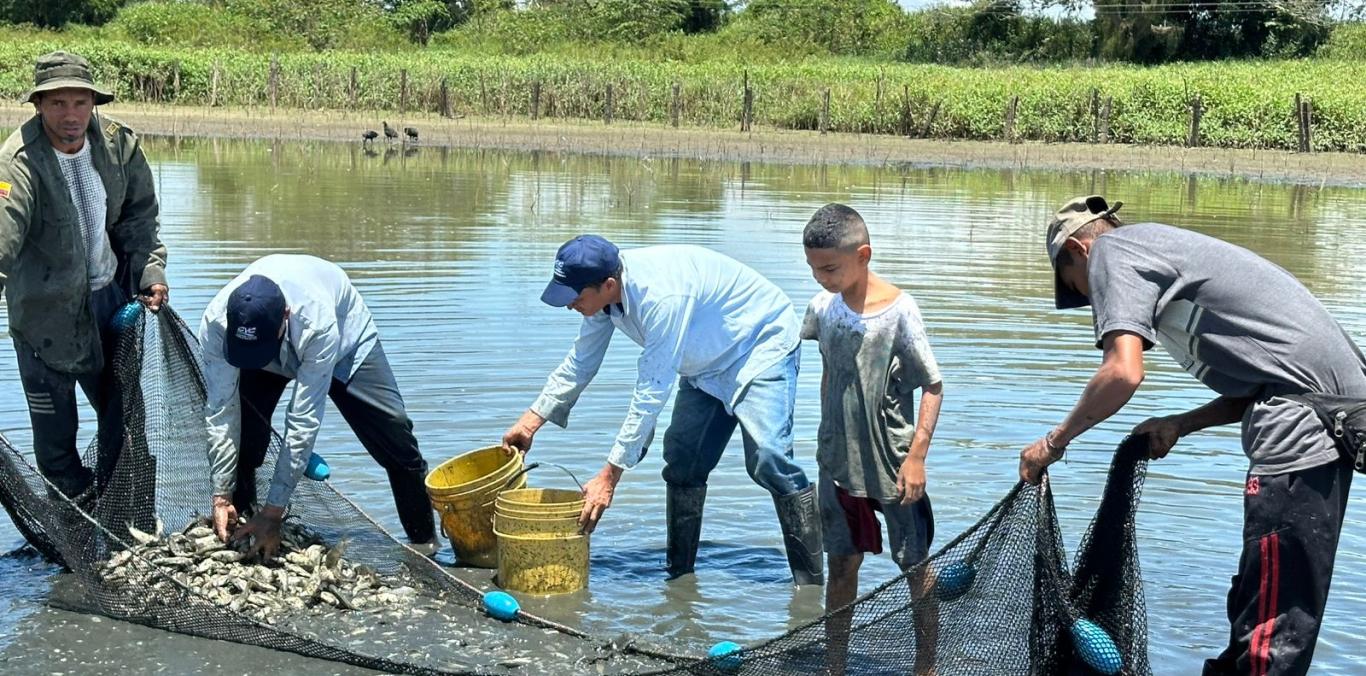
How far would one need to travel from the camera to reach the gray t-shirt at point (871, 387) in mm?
5012

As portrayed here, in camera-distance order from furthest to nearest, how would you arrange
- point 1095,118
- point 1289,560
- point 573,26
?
point 573,26
point 1095,118
point 1289,560

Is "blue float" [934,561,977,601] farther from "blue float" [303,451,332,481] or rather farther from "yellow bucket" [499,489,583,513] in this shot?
"blue float" [303,451,332,481]

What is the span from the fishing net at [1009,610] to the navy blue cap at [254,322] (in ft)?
6.52

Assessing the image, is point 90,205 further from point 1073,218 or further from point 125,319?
point 1073,218

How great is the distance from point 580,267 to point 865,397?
114cm

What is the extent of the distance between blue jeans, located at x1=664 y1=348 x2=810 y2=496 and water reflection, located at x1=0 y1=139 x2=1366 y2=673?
1.74 ft

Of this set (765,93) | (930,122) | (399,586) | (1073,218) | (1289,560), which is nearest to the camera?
(1289,560)

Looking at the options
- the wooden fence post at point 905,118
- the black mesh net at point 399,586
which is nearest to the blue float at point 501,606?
the black mesh net at point 399,586

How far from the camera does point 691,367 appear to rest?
19.1ft

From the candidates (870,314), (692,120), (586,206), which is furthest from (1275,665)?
(692,120)

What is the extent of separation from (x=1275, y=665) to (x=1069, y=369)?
6609 millimetres

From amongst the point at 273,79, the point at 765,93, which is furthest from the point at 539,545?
the point at 273,79

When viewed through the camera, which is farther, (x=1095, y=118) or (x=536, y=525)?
(x=1095, y=118)

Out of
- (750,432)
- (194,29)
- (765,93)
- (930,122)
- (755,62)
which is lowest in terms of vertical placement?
(750,432)
